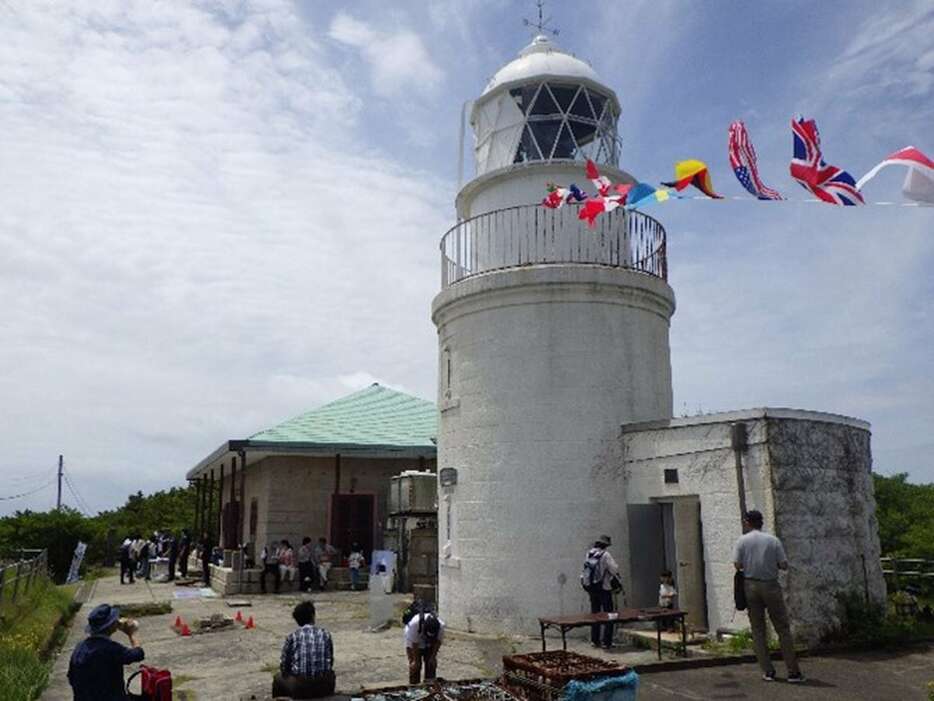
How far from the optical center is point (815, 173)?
329 inches

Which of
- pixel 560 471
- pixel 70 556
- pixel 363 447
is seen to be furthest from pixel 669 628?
pixel 70 556

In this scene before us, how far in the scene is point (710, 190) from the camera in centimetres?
922

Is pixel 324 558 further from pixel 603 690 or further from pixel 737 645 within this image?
pixel 603 690

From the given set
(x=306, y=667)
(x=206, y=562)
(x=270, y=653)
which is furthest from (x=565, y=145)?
(x=206, y=562)

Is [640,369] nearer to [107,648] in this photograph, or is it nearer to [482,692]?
[482,692]

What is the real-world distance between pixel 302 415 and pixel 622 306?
1332 centimetres

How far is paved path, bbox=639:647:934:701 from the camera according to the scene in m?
7.23

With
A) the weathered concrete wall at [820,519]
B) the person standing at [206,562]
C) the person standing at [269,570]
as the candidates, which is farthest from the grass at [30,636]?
the weathered concrete wall at [820,519]

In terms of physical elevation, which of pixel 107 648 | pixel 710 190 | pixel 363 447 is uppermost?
pixel 710 190

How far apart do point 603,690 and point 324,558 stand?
1434 cm

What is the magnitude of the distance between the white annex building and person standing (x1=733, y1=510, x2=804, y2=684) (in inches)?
48.6

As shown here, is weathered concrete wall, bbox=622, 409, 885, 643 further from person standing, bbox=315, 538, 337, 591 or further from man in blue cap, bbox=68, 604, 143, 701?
person standing, bbox=315, 538, 337, 591

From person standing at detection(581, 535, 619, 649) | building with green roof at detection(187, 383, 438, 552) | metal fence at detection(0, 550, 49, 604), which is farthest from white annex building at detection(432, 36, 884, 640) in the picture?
building with green roof at detection(187, 383, 438, 552)

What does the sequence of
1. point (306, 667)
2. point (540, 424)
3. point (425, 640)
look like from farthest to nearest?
point (540, 424), point (425, 640), point (306, 667)
